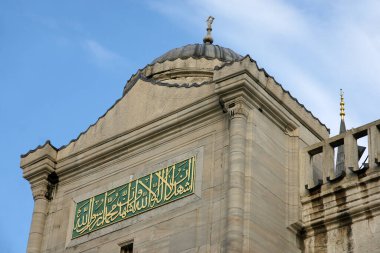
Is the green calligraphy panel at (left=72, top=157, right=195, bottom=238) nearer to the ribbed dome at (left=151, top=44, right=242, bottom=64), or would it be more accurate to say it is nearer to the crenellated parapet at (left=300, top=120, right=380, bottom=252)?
the crenellated parapet at (left=300, top=120, right=380, bottom=252)

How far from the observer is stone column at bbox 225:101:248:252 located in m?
17.6

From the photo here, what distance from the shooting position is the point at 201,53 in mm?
24094

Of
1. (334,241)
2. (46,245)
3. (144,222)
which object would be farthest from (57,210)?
(334,241)

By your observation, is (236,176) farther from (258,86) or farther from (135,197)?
(135,197)

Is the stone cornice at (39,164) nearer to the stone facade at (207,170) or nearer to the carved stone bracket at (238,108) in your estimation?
the stone facade at (207,170)

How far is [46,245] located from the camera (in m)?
21.2

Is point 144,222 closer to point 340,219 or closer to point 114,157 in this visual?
point 114,157

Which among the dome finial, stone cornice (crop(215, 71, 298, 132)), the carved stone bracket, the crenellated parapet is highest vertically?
the dome finial

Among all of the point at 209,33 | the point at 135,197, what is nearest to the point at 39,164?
the point at 135,197

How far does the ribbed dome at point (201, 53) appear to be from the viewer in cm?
2394

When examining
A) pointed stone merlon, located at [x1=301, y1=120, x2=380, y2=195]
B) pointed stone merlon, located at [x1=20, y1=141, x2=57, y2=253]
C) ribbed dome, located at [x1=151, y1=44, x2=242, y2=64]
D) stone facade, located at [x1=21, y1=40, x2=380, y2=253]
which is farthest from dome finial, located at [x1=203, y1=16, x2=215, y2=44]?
pointed stone merlon, located at [x1=301, y1=120, x2=380, y2=195]

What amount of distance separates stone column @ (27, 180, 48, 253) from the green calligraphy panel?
900mm

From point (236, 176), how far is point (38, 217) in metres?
5.17

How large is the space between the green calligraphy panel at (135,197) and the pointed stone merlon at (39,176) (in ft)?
3.01
